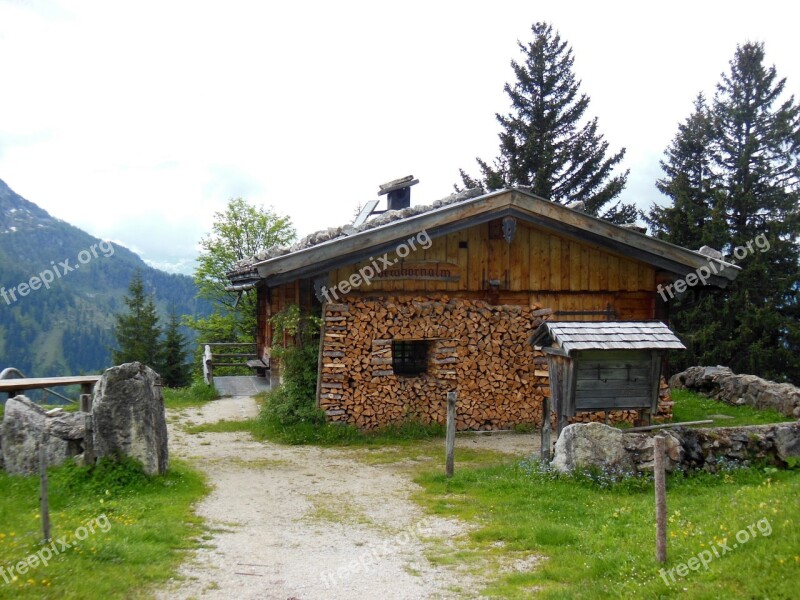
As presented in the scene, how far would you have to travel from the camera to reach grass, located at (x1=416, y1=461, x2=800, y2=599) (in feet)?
16.4

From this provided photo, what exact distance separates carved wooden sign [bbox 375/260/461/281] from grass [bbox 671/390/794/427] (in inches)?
219

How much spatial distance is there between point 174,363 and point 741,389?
87.8 ft

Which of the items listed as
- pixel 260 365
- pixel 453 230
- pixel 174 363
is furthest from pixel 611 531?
pixel 174 363

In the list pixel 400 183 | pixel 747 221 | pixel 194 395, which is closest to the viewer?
pixel 400 183

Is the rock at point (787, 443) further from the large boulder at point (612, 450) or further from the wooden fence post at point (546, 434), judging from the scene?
the wooden fence post at point (546, 434)

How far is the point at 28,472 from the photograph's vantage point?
7.99 meters

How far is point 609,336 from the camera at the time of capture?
32.9ft

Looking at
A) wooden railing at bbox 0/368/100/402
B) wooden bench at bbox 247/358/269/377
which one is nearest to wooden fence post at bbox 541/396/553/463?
wooden railing at bbox 0/368/100/402

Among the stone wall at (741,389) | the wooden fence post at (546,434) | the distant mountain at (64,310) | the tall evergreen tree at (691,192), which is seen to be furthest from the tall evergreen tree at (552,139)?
the distant mountain at (64,310)

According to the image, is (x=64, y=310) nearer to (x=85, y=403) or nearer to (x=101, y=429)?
(x=85, y=403)

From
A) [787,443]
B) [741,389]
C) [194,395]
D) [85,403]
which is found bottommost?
[194,395]

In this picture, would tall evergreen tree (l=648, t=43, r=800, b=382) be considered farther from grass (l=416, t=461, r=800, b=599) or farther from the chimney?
grass (l=416, t=461, r=800, b=599)

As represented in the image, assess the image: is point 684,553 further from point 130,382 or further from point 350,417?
point 350,417

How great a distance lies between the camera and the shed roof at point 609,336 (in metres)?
9.77
